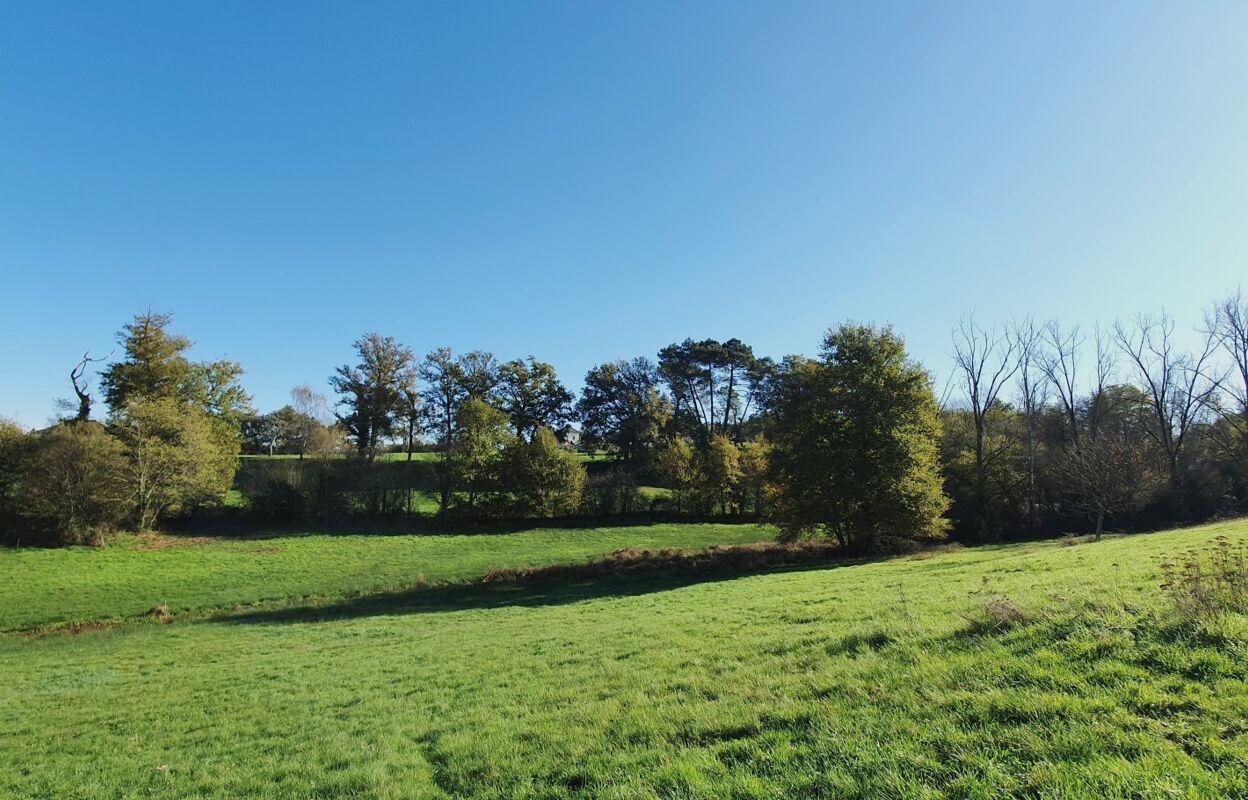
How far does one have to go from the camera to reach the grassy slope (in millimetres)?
25531

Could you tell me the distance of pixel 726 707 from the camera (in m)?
6.74

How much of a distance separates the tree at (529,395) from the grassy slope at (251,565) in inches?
939

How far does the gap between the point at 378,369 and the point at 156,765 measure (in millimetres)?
55243

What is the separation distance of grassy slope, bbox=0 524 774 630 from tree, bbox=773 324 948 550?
39.6 ft

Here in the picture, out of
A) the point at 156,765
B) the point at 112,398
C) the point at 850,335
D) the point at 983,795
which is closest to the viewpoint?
the point at 983,795

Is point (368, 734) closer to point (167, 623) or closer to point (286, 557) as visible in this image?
point (167, 623)

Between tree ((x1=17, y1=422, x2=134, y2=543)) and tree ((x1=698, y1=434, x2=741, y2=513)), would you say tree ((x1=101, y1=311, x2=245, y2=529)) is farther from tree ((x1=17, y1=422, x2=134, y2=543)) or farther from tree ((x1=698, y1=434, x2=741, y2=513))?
tree ((x1=698, y1=434, x2=741, y2=513))

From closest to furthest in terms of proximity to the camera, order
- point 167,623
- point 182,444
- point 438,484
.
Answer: point 167,623 → point 182,444 → point 438,484

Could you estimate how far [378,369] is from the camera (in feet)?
194

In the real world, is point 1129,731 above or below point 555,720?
above

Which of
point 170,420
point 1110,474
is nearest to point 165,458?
point 170,420

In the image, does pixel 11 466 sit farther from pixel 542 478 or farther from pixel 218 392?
pixel 542 478

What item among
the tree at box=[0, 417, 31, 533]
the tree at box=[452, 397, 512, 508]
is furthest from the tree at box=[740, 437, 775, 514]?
the tree at box=[0, 417, 31, 533]

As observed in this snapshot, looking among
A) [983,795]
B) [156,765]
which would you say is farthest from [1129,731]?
[156,765]
